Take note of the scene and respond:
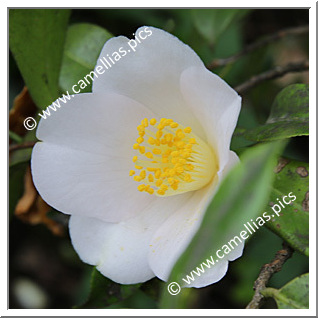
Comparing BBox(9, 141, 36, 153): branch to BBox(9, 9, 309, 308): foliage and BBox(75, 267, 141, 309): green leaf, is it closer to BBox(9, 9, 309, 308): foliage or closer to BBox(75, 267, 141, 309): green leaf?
BBox(9, 9, 309, 308): foliage

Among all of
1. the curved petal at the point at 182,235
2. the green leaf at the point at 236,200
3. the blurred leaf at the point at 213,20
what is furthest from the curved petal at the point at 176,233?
the blurred leaf at the point at 213,20

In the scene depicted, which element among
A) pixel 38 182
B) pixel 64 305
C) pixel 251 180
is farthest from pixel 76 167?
pixel 64 305

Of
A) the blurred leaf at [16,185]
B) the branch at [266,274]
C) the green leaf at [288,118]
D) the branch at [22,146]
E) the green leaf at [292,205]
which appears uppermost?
the green leaf at [288,118]

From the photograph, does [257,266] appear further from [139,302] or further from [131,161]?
[131,161]

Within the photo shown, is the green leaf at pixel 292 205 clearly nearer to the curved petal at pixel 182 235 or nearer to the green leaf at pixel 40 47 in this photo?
the curved petal at pixel 182 235

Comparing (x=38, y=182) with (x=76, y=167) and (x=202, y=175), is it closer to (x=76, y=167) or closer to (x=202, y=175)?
(x=76, y=167)

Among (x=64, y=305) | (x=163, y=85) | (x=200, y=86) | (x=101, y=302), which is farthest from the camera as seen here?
(x=64, y=305)
